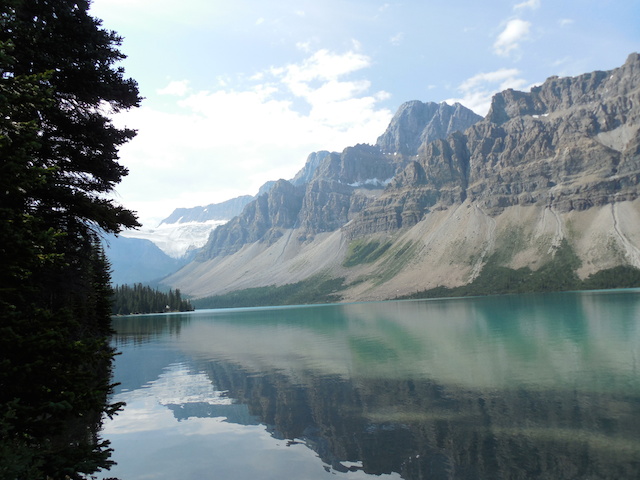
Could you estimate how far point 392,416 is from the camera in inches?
971

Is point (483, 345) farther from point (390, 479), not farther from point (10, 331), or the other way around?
point (10, 331)

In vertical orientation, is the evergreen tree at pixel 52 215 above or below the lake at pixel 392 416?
above

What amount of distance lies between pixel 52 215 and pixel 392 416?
2010 centimetres

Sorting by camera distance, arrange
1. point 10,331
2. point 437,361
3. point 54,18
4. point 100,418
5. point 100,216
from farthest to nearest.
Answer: point 437,361 < point 100,418 < point 54,18 < point 100,216 < point 10,331

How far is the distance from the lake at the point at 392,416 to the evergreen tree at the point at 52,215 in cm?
531

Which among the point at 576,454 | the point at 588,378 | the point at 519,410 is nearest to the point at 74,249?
the point at 576,454

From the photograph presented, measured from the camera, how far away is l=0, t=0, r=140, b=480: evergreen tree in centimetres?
887

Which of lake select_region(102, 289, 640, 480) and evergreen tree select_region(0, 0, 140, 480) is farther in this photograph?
lake select_region(102, 289, 640, 480)

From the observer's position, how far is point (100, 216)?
46.8 feet

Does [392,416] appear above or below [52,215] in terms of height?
below

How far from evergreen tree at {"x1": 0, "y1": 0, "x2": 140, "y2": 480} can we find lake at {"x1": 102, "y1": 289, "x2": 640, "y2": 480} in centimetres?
531

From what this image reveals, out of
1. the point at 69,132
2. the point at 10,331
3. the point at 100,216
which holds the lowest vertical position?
the point at 10,331

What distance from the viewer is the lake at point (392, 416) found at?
1792 centimetres

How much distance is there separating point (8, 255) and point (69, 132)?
30.9 feet
